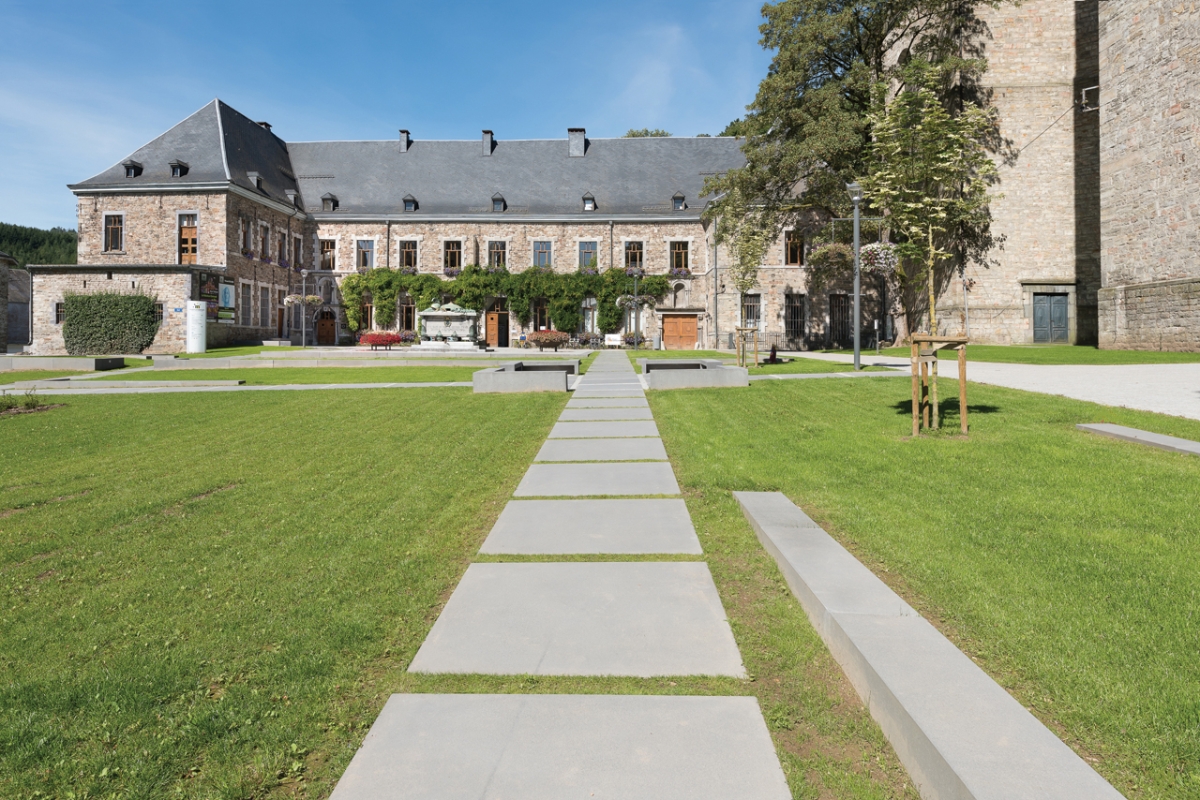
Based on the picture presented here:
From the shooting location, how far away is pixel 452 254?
1588 inches

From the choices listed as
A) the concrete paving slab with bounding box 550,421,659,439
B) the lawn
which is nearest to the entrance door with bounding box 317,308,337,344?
the lawn

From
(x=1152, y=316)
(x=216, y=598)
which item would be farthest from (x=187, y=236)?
(x=1152, y=316)

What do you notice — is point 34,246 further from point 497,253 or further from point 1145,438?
point 1145,438

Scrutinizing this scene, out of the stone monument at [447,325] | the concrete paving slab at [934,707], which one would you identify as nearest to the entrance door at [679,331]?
the stone monument at [447,325]

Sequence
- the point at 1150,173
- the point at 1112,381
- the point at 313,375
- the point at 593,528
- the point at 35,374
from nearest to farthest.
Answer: the point at 593,528
the point at 1112,381
the point at 313,375
the point at 35,374
the point at 1150,173

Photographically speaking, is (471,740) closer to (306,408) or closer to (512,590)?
(512,590)

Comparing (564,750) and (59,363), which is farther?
(59,363)

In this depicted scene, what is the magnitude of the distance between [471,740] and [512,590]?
1169 millimetres

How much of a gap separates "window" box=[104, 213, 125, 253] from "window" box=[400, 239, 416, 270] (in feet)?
47.0

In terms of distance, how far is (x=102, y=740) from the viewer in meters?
1.93

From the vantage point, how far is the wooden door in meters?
40.6

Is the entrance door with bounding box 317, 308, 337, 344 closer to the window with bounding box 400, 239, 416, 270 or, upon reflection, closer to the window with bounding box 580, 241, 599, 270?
the window with bounding box 400, 239, 416, 270

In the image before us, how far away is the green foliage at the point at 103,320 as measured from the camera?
104 ft

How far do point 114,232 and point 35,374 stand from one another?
19.0 metres
